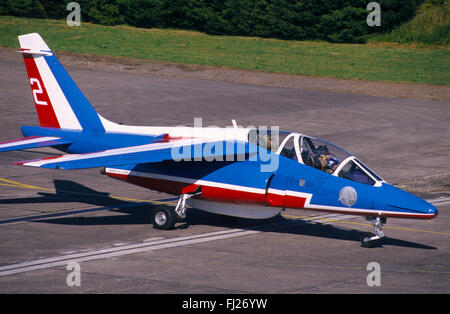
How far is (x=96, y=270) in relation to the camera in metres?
17.0

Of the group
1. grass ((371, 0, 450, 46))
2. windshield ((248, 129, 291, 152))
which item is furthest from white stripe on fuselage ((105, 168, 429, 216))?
grass ((371, 0, 450, 46))

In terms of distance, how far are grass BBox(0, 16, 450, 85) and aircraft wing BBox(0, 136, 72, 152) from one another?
3507 cm

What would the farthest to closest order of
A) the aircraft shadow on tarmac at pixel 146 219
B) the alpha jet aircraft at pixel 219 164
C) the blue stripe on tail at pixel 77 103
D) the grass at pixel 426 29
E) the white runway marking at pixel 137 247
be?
1. the grass at pixel 426 29
2. the blue stripe on tail at pixel 77 103
3. the aircraft shadow on tarmac at pixel 146 219
4. the alpha jet aircraft at pixel 219 164
5. the white runway marking at pixel 137 247

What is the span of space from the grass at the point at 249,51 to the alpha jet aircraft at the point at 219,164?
34612mm

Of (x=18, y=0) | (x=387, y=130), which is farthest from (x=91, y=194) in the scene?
(x=18, y=0)

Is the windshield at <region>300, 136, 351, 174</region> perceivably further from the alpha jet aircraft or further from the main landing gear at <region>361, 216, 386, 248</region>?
the main landing gear at <region>361, 216, 386, 248</region>

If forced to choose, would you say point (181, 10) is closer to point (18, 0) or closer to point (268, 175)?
point (18, 0)

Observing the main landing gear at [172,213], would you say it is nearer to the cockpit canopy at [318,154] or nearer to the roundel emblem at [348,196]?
the cockpit canopy at [318,154]

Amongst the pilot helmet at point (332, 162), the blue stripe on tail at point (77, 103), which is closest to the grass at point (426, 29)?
the blue stripe on tail at point (77, 103)

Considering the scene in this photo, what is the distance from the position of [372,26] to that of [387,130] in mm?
37022

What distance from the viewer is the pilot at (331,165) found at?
1959 cm

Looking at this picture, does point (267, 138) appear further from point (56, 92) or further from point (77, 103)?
point (56, 92)

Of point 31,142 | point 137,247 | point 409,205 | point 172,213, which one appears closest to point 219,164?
point 172,213

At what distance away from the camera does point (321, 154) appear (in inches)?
783
